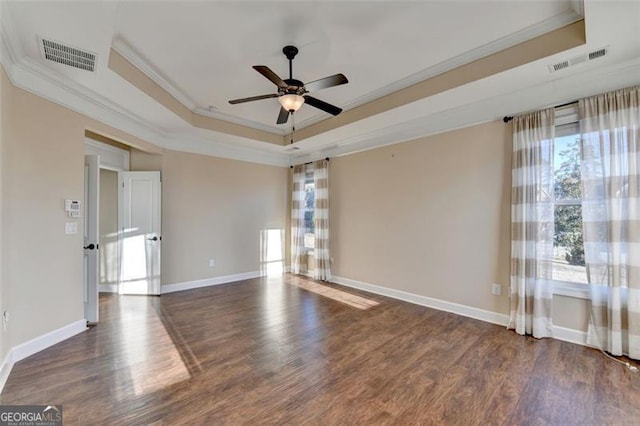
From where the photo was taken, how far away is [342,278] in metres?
5.35

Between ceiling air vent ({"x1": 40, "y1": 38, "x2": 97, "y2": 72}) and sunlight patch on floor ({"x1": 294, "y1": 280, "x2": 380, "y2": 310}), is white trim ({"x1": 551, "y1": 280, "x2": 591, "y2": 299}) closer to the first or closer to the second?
sunlight patch on floor ({"x1": 294, "y1": 280, "x2": 380, "y2": 310})

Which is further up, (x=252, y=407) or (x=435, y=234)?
(x=435, y=234)

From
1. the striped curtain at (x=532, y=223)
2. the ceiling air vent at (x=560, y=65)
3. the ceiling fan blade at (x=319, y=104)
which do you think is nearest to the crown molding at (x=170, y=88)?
the ceiling fan blade at (x=319, y=104)

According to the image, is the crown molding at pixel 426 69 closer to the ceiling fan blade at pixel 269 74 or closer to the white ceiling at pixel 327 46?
the white ceiling at pixel 327 46

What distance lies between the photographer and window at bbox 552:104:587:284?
294cm

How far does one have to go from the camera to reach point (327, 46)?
2729mm

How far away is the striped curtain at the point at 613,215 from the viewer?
8.35 ft

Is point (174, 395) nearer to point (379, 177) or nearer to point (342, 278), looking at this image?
point (342, 278)

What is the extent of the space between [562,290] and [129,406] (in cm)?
418

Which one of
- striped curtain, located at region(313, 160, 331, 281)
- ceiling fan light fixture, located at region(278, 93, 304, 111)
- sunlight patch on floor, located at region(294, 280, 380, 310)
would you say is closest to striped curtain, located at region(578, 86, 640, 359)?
sunlight patch on floor, located at region(294, 280, 380, 310)

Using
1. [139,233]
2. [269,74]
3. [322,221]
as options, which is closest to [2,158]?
[269,74]

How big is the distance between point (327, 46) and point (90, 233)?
357cm

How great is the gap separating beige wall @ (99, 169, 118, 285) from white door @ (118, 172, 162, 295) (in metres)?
0.30

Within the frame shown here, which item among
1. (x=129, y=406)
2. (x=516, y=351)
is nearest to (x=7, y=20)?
(x=129, y=406)
